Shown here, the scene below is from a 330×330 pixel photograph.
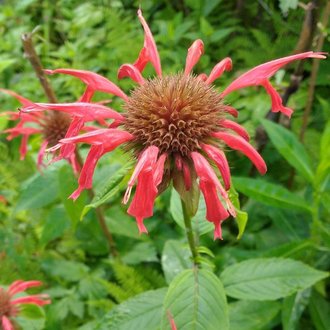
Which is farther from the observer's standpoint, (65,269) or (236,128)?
(65,269)

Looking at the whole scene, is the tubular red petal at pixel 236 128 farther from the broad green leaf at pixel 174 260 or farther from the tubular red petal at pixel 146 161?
the broad green leaf at pixel 174 260

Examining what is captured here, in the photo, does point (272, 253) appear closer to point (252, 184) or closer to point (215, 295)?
point (252, 184)

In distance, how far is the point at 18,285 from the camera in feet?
4.34

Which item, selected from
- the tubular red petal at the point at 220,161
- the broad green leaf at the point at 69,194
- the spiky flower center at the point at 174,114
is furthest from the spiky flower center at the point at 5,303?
the tubular red petal at the point at 220,161

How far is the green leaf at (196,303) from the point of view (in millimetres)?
813

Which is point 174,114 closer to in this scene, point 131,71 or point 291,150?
point 131,71

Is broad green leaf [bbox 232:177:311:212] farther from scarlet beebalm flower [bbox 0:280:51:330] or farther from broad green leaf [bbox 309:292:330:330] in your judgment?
scarlet beebalm flower [bbox 0:280:51:330]

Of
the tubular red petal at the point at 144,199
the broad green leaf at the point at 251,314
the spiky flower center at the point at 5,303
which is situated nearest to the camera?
the tubular red petal at the point at 144,199

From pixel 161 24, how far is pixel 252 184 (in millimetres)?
1035

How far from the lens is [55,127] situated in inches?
57.2

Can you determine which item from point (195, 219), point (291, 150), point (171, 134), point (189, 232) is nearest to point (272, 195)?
point (291, 150)

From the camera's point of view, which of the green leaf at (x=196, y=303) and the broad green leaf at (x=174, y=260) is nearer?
the green leaf at (x=196, y=303)

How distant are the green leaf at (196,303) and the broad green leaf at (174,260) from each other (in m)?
0.27

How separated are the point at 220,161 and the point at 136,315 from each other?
407mm
